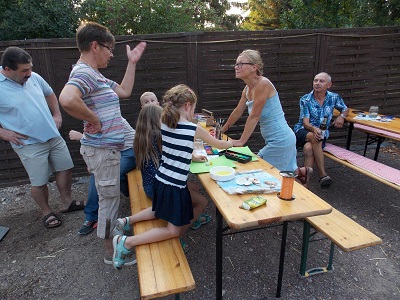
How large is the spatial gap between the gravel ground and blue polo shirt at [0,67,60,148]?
40.8 inches

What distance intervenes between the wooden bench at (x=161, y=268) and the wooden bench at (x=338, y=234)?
3.38 feet

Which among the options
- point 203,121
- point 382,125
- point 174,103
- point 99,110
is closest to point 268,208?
point 174,103

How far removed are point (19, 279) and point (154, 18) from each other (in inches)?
294

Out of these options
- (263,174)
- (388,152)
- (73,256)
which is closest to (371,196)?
(388,152)

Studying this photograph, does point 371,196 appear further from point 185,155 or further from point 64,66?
point 64,66

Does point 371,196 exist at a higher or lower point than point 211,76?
lower

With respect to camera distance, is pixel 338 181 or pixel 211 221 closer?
pixel 211 221

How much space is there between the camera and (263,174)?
2020mm

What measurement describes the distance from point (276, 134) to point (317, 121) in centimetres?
148

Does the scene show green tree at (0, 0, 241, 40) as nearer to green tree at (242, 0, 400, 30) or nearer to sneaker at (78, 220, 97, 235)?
green tree at (242, 0, 400, 30)

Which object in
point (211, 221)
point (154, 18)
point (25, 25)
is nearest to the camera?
point (211, 221)

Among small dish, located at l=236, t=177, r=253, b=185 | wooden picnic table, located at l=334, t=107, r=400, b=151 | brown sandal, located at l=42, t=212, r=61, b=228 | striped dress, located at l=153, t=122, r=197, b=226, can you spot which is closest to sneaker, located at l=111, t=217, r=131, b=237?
striped dress, located at l=153, t=122, r=197, b=226

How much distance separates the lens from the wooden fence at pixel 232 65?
13.1ft

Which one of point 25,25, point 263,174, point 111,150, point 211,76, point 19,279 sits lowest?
point 19,279
